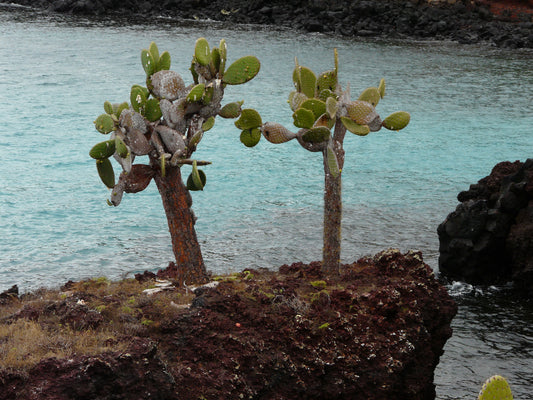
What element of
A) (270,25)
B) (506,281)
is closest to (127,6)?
(270,25)

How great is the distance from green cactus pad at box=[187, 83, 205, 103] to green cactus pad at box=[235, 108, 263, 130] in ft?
2.11

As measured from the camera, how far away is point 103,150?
9.26 m

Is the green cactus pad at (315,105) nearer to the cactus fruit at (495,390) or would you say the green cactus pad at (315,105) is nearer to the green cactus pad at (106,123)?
the green cactus pad at (106,123)

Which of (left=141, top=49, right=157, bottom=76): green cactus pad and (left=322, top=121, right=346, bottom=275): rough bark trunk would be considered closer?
(left=322, top=121, right=346, bottom=275): rough bark trunk

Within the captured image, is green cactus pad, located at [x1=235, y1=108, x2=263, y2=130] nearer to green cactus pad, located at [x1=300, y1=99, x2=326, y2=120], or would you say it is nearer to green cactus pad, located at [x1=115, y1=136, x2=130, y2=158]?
green cactus pad, located at [x1=300, y1=99, x2=326, y2=120]

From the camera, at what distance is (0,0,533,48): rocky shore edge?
5481 cm

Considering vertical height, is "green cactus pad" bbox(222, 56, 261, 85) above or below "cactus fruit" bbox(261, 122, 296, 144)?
above

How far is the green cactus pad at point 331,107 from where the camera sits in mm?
9305

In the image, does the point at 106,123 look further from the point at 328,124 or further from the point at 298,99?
the point at 328,124

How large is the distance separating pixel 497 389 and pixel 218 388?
420 cm

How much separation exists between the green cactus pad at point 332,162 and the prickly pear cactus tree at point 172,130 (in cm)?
140

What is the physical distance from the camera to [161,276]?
35.2 ft

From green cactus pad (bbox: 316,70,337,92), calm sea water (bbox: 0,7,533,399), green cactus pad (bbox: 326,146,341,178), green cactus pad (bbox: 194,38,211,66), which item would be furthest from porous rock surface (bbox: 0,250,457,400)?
green cactus pad (bbox: 194,38,211,66)

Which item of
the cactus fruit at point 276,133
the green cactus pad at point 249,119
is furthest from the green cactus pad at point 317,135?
the green cactus pad at point 249,119
